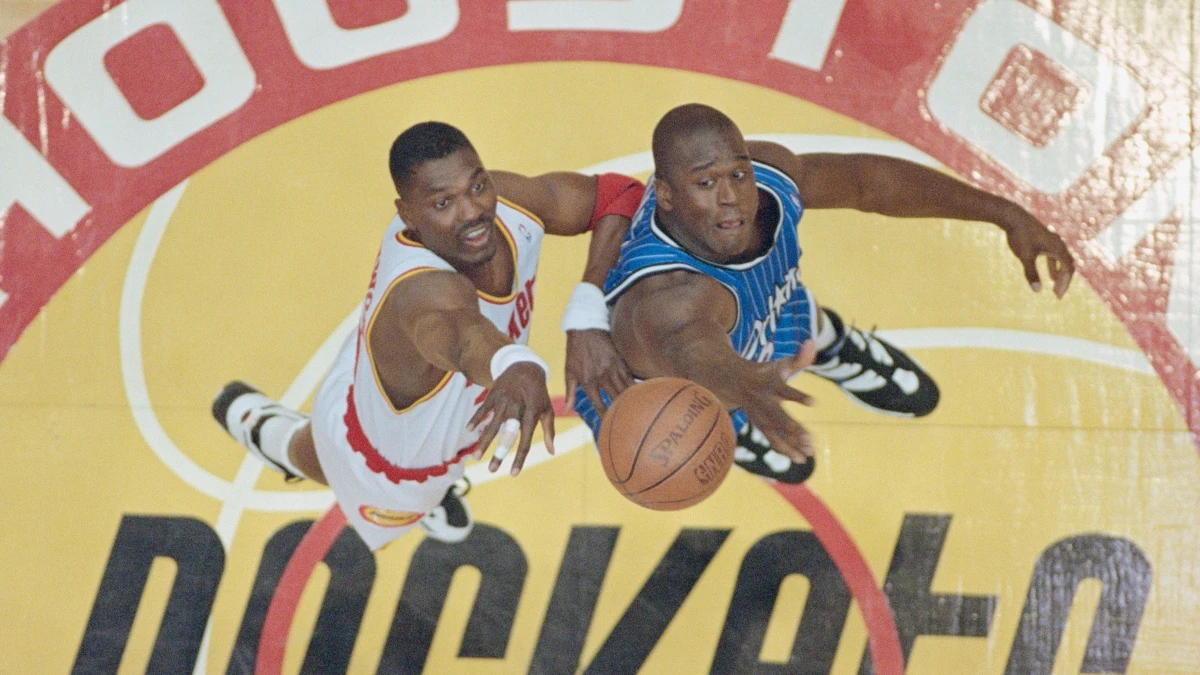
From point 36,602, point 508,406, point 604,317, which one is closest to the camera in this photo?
point 508,406

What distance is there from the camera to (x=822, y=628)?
311 cm

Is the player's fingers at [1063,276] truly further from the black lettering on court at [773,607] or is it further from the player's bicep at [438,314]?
the player's bicep at [438,314]

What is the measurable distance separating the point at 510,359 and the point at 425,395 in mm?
622

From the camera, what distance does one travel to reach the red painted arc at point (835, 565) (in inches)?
122

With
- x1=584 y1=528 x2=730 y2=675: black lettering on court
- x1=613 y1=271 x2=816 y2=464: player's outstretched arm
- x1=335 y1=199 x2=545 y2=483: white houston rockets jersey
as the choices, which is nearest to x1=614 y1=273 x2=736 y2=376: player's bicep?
x1=613 y1=271 x2=816 y2=464: player's outstretched arm

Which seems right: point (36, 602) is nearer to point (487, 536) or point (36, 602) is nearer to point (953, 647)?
point (487, 536)

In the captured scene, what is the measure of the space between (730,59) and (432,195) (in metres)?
0.91

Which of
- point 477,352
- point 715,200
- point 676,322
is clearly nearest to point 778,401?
point 676,322

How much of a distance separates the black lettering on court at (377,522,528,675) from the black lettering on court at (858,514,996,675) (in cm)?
92

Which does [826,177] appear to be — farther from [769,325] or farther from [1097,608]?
[1097,608]

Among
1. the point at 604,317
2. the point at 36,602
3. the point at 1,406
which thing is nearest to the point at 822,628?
the point at 604,317

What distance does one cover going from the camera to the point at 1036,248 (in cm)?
317

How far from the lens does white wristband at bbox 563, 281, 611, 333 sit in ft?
9.61

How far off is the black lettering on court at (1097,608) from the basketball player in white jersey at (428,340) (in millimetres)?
1240
